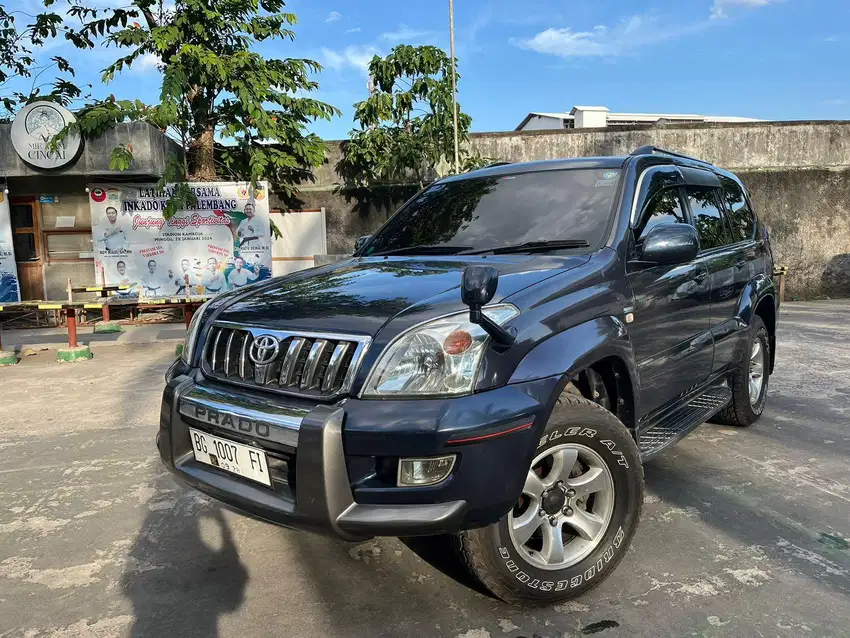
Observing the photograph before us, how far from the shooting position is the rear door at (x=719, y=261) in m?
3.81

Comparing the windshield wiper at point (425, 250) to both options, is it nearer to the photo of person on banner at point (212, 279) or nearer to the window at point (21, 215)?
the photo of person on banner at point (212, 279)

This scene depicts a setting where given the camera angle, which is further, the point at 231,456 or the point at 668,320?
the point at 668,320

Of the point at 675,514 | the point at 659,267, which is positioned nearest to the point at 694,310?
the point at 659,267

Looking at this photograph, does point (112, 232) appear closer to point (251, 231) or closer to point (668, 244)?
point (251, 231)

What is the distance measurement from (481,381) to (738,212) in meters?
3.38

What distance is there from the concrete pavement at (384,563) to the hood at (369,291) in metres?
1.13

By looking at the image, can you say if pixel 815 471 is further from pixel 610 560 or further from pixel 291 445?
pixel 291 445

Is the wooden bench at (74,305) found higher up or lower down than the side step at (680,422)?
higher up

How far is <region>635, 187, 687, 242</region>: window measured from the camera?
3.21 metres

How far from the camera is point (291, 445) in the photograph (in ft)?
7.04

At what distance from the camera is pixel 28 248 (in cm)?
1124

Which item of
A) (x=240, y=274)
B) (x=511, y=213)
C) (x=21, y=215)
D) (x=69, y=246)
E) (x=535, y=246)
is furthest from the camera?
(x=69, y=246)

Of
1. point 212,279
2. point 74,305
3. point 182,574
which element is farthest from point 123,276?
point 182,574

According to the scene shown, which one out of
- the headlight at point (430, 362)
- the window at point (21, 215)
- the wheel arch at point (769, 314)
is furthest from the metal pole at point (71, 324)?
the wheel arch at point (769, 314)
